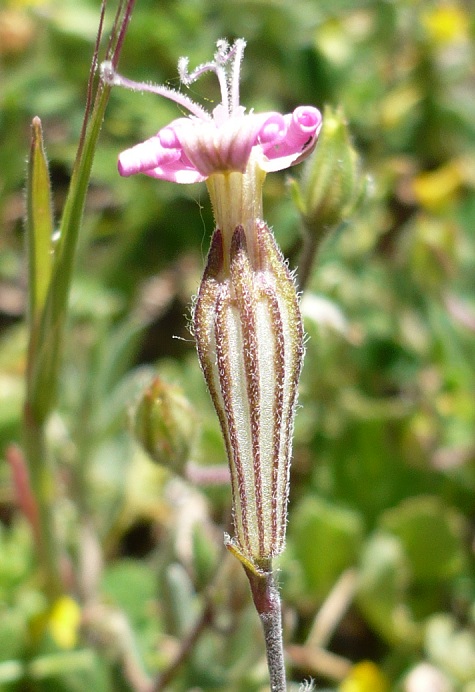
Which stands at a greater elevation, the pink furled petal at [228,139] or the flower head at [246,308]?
the pink furled petal at [228,139]

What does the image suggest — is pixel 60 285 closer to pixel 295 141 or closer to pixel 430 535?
pixel 295 141

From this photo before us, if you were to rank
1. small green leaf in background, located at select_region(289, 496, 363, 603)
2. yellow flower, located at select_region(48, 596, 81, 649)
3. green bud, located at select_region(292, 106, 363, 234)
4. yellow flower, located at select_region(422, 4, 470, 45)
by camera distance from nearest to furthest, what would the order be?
green bud, located at select_region(292, 106, 363, 234), yellow flower, located at select_region(48, 596, 81, 649), small green leaf in background, located at select_region(289, 496, 363, 603), yellow flower, located at select_region(422, 4, 470, 45)

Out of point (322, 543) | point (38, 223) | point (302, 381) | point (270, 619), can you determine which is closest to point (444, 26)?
point (302, 381)

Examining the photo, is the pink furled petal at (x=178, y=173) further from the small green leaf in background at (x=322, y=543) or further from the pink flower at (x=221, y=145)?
the small green leaf in background at (x=322, y=543)

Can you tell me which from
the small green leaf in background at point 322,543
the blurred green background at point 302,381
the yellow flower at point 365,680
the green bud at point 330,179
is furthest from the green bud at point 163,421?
the yellow flower at point 365,680

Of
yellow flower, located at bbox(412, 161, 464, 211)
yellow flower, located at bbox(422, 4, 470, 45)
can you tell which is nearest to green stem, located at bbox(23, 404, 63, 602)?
yellow flower, located at bbox(412, 161, 464, 211)

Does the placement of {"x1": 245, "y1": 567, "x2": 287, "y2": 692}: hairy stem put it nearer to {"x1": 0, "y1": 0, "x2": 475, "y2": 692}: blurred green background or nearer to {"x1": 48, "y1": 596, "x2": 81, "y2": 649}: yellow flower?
{"x1": 0, "y1": 0, "x2": 475, "y2": 692}: blurred green background

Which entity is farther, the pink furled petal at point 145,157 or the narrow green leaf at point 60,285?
the narrow green leaf at point 60,285

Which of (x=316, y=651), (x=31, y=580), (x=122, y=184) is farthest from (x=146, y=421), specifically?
(x=122, y=184)

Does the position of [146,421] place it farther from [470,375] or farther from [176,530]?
[470,375]
